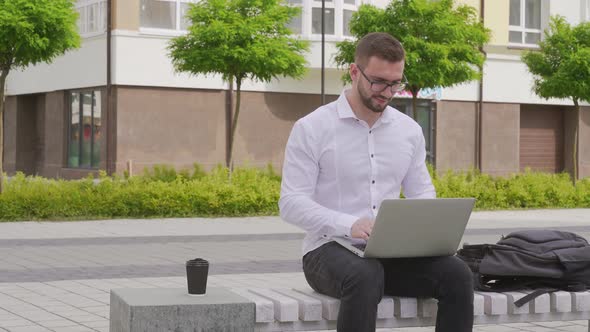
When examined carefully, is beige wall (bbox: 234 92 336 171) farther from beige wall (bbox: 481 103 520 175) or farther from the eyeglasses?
the eyeglasses

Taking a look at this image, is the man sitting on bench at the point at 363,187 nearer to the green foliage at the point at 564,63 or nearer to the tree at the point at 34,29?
the tree at the point at 34,29

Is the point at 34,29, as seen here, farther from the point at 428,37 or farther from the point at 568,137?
the point at 568,137

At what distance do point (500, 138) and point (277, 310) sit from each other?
30609 millimetres

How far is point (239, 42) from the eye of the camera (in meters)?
20.6

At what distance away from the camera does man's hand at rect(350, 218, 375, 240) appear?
502cm

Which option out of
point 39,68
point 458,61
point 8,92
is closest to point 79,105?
point 39,68

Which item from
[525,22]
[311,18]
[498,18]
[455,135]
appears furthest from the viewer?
[525,22]

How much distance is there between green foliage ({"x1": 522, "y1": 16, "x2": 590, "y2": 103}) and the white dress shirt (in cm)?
1909

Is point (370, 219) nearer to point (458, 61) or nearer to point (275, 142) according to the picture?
point (458, 61)

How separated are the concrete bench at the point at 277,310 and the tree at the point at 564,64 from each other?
61.9 ft

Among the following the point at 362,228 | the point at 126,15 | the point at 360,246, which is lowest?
the point at 360,246

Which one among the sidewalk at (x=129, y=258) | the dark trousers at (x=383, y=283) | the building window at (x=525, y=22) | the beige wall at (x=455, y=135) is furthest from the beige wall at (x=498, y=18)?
the dark trousers at (x=383, y=283)

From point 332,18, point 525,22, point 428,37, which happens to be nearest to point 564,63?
point 428,37

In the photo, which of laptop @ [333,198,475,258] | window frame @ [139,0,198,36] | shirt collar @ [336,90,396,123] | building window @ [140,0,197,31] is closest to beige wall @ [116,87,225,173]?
window frame @ [139,0,198,36]
